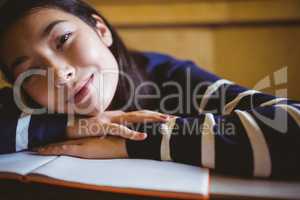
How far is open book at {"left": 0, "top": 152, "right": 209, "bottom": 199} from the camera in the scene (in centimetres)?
41

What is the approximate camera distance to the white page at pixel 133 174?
1.38 feet

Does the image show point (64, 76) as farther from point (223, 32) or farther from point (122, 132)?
point (223, 32)

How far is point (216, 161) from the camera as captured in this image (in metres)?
0.47

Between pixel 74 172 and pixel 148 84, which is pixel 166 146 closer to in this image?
pixel 74 172

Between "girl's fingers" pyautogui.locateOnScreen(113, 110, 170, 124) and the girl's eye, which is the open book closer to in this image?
"girl's fingers" pyautogui.locateOnScreen(113, 110, 170, 124)

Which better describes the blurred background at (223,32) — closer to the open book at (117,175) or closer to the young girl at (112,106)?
the young girl at (112,106)

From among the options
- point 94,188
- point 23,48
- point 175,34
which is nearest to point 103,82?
point 23,48

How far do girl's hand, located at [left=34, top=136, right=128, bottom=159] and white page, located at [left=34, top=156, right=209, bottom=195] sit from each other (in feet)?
0.06

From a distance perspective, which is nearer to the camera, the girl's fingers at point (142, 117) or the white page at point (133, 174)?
the white page at point (133, 174)

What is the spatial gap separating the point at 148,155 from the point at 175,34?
0.76 m

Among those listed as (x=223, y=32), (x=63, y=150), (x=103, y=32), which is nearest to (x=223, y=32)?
(x=223, y=32)

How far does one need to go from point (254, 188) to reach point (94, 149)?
0.26m

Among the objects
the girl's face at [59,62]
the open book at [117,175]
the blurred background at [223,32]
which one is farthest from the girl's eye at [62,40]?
the blurred background at [223,32]

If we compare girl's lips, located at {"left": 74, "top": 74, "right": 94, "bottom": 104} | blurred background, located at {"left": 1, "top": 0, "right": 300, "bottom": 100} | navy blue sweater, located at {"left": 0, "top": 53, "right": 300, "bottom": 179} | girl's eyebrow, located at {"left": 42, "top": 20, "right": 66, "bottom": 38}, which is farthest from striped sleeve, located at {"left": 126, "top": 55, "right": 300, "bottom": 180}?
blurred background, located at {"left": 1, "top": 0, "right": 300, "bottom": 100}
